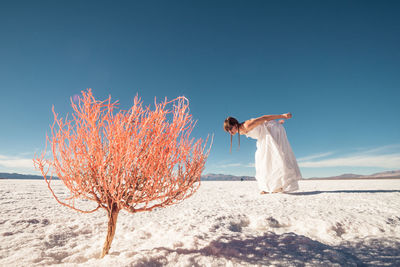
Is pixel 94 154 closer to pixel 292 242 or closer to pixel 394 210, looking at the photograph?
pixel 292 242

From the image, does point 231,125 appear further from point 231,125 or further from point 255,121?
point 255,121

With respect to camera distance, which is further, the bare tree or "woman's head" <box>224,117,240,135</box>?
"woman's head" <box>224,117,240,135</box>

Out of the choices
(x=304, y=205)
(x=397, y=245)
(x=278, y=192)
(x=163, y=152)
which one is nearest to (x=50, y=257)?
(x=163, y=152)

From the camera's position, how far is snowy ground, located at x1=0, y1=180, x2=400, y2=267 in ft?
6.36

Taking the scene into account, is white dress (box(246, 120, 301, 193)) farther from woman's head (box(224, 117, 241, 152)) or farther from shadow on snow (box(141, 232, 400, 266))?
shadow on snow (box(141, 232, 400, 266))

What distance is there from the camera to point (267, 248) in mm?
2174

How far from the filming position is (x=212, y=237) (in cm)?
246

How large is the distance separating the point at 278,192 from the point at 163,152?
464 centimetres

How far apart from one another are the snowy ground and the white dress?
4.05ft

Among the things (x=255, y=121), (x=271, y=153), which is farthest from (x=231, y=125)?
(x=271, y=153)

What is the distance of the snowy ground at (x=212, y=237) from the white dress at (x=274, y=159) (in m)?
1.23

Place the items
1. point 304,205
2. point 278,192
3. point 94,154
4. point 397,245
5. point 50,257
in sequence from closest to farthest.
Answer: point 94,154, point 50,257, point 397,245, point 304,205, point 278,192

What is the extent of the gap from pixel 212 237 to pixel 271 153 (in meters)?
3.51

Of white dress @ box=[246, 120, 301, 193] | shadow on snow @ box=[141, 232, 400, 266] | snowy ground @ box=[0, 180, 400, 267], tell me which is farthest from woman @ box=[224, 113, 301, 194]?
shadow on snow @ box=[141, 232, 400, 266]
